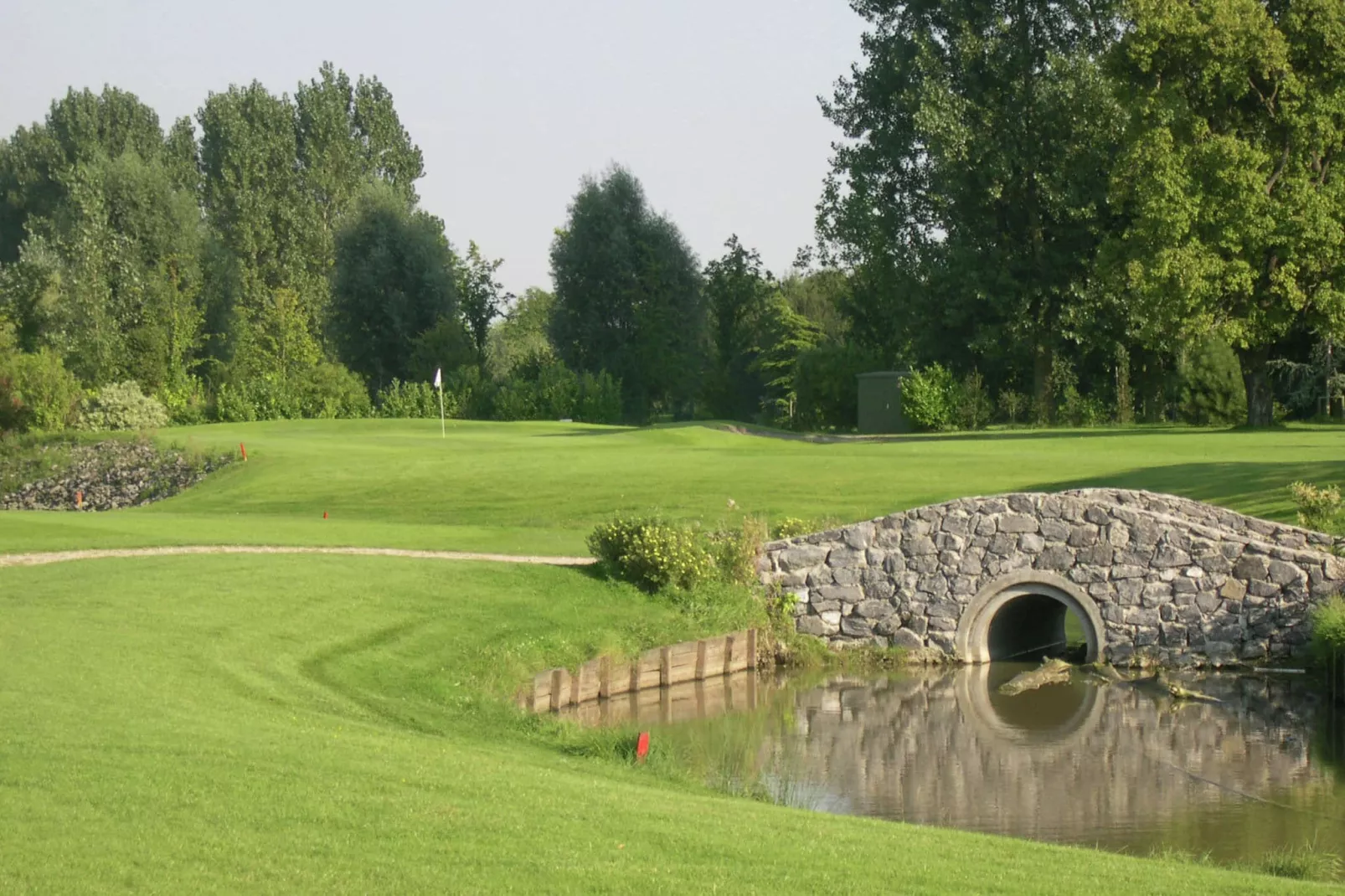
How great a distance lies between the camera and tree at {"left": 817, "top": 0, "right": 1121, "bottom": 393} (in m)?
48.4

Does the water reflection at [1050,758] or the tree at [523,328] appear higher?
the tree at [523,328]

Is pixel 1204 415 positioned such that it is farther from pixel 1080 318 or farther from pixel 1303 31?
pixel 1303 31

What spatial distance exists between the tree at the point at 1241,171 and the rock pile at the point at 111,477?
24.8m

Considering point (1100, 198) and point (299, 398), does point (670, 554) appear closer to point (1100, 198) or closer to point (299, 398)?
point (1100, 198)

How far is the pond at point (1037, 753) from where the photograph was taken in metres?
14.5

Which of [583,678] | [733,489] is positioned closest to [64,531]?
[583,678]

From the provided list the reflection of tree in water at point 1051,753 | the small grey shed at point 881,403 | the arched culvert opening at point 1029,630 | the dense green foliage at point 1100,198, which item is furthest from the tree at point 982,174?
the reflection of tree in water at point 1051,753

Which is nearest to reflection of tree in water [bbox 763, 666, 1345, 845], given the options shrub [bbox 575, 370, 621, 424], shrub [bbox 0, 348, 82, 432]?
shrub [bbox 0, 348, 82, 432]

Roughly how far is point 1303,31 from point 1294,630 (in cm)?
2358

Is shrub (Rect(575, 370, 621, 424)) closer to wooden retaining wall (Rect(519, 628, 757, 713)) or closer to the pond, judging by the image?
wooden retaining wall (Rect(519, 628, 757, 713))

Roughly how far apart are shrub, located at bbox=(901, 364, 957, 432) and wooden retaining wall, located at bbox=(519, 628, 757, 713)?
27038mm

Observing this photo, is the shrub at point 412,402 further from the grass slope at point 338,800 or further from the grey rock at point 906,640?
the grass slope at point 338,800

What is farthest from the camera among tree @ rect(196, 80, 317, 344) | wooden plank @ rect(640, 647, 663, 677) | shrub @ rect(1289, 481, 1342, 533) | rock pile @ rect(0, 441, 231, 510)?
tree @ rect(196, 80, 317, 344)

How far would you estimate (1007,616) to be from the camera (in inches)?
972
